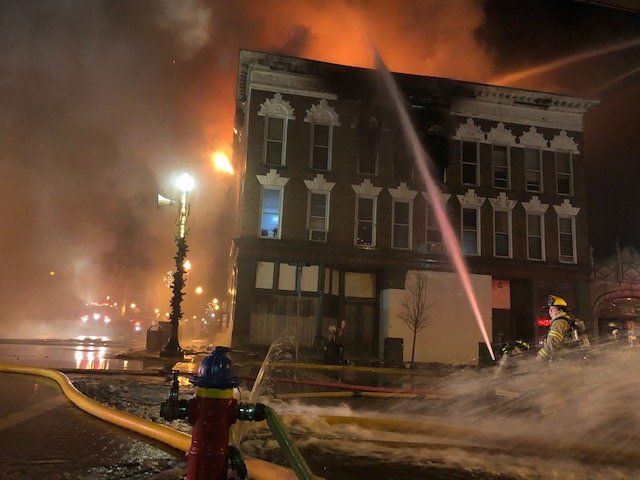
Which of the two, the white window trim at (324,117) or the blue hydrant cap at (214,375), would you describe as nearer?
the blue hydrant cap at (214,375)

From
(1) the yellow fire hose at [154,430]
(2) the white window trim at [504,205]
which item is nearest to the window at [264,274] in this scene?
(2) the white window trim at [504,205]

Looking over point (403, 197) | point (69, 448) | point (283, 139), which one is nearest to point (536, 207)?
point (403, 197)

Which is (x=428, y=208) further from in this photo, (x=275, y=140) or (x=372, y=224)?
(x=275, y=140)

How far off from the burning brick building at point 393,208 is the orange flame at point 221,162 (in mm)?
7195

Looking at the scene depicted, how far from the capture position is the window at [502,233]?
21.0 metres

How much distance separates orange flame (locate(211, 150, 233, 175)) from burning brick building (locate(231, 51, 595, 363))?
7.20 m

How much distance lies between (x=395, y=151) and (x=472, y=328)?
8.00 meters

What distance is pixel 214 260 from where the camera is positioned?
41938 millimetres

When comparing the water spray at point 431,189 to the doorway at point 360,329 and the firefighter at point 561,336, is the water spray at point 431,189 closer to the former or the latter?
the doorway at point 360,329

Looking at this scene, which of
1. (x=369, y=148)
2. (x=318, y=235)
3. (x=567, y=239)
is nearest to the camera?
(x=318, y=235)

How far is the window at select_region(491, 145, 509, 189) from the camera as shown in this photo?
21.6 m

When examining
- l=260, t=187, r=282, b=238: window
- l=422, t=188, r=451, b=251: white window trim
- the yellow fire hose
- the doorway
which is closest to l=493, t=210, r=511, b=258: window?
l=422, t=188, r=451, b=251: white window trim

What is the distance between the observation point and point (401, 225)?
2044 centimetres

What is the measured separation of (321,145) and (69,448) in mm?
17317
